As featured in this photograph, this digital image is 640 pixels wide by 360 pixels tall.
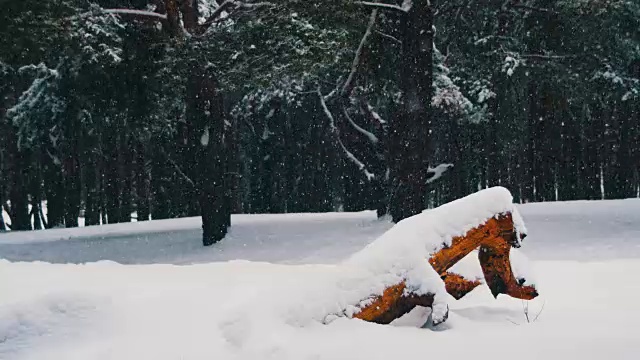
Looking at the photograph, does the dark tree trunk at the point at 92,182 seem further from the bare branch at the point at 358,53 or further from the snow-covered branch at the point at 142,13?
the bare branch at the point at 358,53

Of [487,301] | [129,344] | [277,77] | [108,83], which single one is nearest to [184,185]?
[108,83]

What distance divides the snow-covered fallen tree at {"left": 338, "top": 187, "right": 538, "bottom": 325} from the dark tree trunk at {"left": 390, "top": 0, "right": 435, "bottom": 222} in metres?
7.35

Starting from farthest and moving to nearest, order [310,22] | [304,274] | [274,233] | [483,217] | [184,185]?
[184,185]
[274,233]
[310,22]
[483,217]
[304,274]

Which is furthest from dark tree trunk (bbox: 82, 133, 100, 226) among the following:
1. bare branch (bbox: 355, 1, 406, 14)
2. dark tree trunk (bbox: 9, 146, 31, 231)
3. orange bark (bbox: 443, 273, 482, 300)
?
orange bark (bbox: 443, 273, 482, 300)

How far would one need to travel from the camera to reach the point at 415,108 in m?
13.1

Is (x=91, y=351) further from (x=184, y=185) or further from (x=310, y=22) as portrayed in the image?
(x=184, y=185)

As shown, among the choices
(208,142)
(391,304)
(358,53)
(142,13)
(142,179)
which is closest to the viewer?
(391,304)

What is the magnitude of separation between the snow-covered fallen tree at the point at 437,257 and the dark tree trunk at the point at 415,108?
735 cm

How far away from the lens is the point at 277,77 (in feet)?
42.6

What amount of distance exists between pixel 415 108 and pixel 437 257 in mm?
8407

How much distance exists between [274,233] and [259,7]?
5526 mm

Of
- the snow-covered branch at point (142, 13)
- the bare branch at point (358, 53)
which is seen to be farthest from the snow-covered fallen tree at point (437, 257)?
the snow-covered branch at point (142, 13)

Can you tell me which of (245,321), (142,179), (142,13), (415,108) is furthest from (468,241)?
(142,179)

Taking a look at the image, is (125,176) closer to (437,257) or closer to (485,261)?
(485,261)
